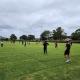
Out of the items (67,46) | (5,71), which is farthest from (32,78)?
(67,46)

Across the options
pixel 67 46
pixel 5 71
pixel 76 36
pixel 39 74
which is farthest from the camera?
pixel 76 36

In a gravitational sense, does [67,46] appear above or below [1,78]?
above

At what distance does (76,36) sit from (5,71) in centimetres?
14146

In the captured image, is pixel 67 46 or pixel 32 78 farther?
pixel 67 46

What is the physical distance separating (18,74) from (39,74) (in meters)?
1.28

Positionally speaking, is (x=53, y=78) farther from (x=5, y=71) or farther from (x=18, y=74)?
(x=5, y=71)

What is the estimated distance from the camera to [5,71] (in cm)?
1630

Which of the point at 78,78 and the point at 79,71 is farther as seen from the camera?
the point at 79,71

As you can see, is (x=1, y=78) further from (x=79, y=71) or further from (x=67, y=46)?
(x=67, y=46)

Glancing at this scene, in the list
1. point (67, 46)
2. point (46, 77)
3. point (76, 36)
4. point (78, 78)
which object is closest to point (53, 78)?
point (46, 77)

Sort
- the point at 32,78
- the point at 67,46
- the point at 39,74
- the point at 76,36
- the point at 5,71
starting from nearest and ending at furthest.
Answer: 1. the point at 32,78
2. the point at 39,74
3. the point at 5,71
4. the point at 67,46
5. the point at 76,36

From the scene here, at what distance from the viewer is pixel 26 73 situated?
1534 cm

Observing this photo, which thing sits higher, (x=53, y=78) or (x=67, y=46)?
(x=67, y=46)

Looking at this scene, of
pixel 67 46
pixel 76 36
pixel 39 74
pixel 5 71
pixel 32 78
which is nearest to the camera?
pixel 32 78
